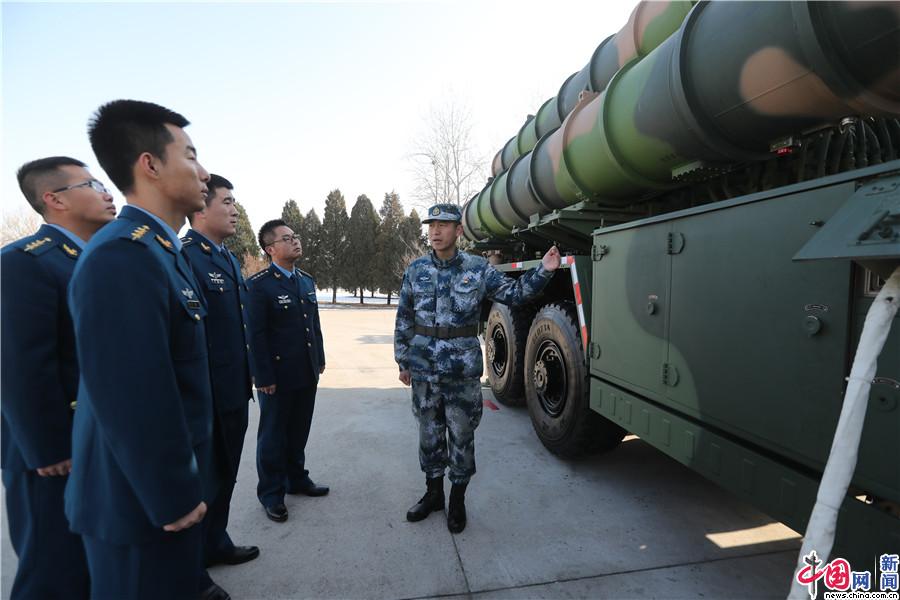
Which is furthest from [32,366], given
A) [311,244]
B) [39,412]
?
[311,244]

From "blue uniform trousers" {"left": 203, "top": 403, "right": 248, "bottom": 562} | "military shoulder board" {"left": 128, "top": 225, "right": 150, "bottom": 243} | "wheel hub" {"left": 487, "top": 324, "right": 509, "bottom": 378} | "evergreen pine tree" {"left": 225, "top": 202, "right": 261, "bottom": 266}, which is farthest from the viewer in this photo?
"evergreen pine tree" {"left": 225, "top": 202, "right": 261, "bottom": 266}

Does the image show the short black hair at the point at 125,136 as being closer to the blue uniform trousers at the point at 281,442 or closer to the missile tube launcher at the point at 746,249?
the blue uniform trousers at the point at 281,442

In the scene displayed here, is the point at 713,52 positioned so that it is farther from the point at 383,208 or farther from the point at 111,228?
the point at 383,208

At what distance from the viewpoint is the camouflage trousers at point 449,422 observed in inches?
103

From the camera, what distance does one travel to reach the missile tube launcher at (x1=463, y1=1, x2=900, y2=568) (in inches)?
49.7

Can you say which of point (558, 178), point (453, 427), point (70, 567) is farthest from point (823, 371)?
point (70, 567)

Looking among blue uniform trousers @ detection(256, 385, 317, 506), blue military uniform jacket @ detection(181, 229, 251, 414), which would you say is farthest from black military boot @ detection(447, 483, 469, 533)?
blue military uniform jacket @ detection(181, 229, 251, 414)

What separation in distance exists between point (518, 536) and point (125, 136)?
2.51 m

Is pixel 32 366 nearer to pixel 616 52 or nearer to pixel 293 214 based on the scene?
pixel 616 52

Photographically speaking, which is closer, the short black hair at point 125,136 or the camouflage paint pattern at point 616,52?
the short black hair at point 125,136

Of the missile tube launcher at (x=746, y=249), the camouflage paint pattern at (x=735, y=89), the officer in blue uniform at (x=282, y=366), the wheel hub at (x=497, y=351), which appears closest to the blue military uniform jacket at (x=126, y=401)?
the officer in blue uniform at (x=282, y=366)

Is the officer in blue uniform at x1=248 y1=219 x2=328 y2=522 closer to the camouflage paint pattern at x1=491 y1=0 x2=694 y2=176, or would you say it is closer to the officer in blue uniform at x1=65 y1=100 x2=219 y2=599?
the officer in blue uniform at x1=65 y1=100 x2=219 y2=599

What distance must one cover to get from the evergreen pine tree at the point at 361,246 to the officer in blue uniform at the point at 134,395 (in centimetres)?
2982

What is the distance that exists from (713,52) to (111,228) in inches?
89.3
